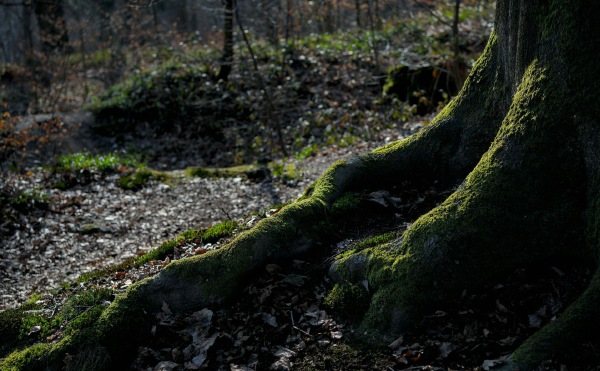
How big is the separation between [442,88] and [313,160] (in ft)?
14.3

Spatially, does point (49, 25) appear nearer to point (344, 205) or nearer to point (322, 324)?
point (344, 205)

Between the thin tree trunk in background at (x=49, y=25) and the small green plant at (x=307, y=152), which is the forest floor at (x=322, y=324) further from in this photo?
the thin tree trunk in background at (x=49, y=25)

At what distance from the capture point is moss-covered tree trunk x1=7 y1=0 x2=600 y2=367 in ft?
11.4

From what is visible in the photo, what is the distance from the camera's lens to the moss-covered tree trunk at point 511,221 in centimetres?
347

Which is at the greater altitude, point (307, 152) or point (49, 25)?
point (49, 25)

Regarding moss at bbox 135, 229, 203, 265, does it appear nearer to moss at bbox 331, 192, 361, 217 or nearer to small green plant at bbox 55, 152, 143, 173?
moss at bbox 331, 192, 361, 217

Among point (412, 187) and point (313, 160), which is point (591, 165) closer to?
point (412, 187)

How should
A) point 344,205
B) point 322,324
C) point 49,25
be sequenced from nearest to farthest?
point 322,324, point 344,205, point 49,25

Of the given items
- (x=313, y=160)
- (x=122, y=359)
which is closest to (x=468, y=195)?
(x=122, y=359)

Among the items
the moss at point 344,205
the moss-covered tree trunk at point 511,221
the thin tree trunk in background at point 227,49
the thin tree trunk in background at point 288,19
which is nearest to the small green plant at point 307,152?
the thin tree trunk in background at point 227,49

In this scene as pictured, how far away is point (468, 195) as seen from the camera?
3857mm

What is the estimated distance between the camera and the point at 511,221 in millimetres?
3664

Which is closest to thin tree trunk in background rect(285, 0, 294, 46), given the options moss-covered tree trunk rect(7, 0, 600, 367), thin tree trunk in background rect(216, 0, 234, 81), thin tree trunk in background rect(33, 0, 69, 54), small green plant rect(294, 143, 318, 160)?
thin tree trunk in background rect(216, 0, 234, 81)

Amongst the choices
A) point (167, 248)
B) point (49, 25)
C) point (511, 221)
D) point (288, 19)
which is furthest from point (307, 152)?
point (49, 25)
